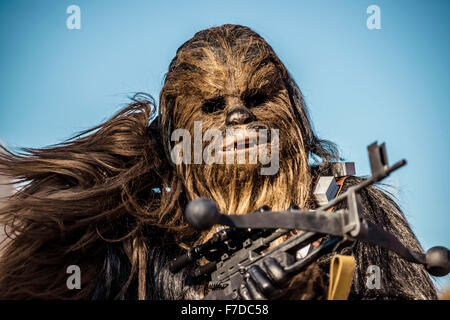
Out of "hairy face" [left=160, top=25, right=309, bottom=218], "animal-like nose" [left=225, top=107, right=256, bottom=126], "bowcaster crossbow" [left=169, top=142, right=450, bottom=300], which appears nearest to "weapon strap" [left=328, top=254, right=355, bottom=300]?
"bowcaster crossbow" [left=169, top=142, right=450, bottom=300]

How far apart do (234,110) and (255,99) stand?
268 millimetres

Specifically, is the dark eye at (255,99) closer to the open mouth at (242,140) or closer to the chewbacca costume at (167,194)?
the chewbacca costume at (167,194)

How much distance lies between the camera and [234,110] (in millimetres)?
2887

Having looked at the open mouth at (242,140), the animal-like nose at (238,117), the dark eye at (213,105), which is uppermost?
the dark eye at (213,105)

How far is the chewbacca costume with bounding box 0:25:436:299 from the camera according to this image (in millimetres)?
2936

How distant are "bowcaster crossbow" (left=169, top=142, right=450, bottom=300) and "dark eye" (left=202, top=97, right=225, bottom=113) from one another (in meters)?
0.82

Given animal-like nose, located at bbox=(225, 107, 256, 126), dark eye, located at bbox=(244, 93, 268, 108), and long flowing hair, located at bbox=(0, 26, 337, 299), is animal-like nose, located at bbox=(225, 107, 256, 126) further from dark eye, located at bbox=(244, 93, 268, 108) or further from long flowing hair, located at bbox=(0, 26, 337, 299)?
long flowing hair, located at bbox=(0, 26, 337, 299)

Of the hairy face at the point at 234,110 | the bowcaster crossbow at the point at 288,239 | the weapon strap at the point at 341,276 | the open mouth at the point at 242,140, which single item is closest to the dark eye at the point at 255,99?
the hairy face at the point at 234,110

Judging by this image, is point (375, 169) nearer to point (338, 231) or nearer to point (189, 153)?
point (338, 231)

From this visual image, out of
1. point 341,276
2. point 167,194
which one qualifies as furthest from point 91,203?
point 341,276

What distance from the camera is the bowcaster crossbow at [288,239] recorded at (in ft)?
6.42

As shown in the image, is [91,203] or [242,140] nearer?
[242,140]

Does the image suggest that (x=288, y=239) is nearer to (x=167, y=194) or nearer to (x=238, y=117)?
(x=238, y=117)
